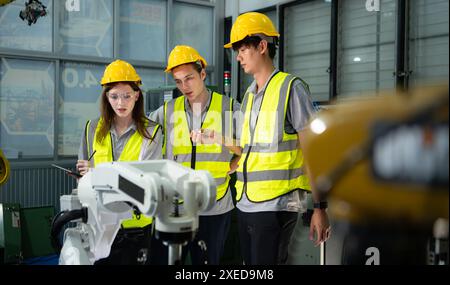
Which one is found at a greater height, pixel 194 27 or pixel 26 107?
pixel 194 27

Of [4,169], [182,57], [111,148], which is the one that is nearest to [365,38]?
[182,57]

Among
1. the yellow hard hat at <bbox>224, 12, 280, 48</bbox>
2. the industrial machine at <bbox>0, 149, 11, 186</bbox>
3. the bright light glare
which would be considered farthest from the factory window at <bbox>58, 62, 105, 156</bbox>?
the bright light glare

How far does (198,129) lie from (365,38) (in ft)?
6.53

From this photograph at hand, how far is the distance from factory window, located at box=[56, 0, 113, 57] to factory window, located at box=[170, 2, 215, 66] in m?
0.76

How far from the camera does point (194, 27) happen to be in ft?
17.5

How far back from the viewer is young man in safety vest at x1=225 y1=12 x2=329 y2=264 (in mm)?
1557

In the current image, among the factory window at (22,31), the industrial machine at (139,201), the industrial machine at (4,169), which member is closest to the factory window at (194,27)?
the factory window at (22,31)

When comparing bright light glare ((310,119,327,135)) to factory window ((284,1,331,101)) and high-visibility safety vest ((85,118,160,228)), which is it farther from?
factory window ((284,1,331,101))

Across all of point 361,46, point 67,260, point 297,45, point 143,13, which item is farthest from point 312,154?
point 143,13

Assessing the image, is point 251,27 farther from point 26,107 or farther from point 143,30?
point 143,30

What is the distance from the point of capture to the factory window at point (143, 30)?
4.88 metres

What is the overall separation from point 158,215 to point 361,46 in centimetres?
273

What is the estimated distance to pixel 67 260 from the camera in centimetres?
114
